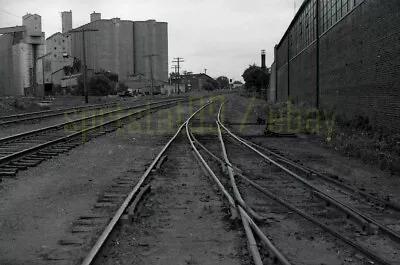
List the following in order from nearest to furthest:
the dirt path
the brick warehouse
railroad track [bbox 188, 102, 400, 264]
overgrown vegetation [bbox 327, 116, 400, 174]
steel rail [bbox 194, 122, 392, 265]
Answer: steel rail [bbox 194, 122, 392, 265] < the dirt path < railroad track [bbox 188, 102, 400, 264] < overgrown vegetation [bbox 327, 116, 400, 174] < the brick warehouse

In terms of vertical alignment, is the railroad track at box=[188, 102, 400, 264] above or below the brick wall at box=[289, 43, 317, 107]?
below

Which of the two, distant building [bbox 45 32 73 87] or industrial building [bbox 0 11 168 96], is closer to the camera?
distant building [bbox 45 32 73 87]

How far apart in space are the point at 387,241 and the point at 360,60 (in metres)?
14.0

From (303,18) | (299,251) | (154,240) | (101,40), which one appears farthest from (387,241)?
(101,40)

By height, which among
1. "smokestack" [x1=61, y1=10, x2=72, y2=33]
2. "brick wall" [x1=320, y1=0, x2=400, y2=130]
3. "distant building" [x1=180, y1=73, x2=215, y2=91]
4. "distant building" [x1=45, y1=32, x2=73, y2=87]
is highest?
"smokestack" [x1=61, y1=10, x2=72, y2=33]

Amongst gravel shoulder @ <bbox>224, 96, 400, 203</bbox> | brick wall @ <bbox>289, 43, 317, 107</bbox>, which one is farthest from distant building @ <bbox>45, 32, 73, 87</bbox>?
gravel shoulder @ <bbox>224, 96, 400, 203</bbox>

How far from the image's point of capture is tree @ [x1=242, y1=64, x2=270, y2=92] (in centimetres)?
8950

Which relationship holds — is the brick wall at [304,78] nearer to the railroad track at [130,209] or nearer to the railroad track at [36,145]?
the railroad track at [36,145]

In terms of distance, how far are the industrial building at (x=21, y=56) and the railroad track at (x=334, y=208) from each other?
64298 mm

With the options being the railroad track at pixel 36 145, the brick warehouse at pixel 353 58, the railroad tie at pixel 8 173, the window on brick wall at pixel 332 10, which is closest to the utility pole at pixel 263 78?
the brick warehouse at pixel 353 58

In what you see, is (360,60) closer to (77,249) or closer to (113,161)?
(113,161)

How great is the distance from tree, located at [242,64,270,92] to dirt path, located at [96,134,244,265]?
272ft

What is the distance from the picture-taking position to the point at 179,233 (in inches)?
224

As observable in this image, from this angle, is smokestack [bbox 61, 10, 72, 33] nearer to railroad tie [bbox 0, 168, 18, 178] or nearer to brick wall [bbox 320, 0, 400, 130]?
brick wall [bbox 320, 0, 400, 130]
